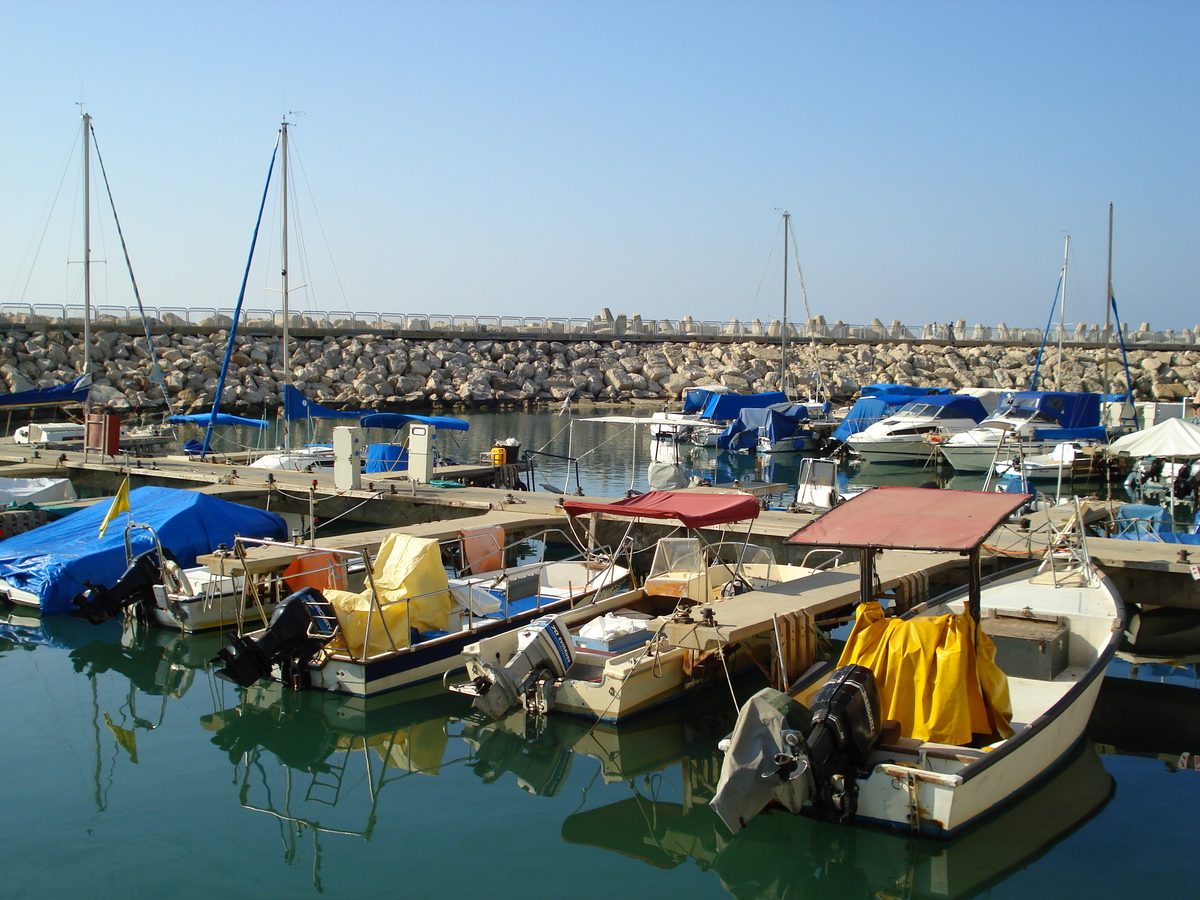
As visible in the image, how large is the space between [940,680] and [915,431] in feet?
117

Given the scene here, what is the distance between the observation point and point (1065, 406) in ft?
141

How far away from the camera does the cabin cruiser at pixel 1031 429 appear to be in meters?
38.3

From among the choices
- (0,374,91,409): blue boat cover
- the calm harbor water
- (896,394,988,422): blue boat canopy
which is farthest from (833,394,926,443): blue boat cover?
the calm harbor water

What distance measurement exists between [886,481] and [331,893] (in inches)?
1302

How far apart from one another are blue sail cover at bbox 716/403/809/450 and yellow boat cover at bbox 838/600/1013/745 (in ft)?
122

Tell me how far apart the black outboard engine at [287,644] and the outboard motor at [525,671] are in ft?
6.75

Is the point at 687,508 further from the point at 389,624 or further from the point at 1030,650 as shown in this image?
the point at 1030,650

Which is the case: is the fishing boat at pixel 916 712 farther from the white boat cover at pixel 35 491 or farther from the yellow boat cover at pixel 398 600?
the white boat cover at pixel 35 491

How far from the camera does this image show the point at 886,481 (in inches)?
1511

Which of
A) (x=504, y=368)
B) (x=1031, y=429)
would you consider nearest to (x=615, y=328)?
(x=504, y=368)

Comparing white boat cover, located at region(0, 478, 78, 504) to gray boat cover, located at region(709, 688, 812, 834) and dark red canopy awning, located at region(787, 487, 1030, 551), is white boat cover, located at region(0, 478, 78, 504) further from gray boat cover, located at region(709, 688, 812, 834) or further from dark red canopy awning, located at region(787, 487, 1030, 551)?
gray boat cover, located at region(709, 688, 812, 834)

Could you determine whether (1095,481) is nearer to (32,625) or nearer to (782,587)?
(782,587)

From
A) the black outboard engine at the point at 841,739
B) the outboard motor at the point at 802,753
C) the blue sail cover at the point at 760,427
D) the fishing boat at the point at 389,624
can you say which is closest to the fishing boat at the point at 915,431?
the blue sail cover at the point at 760,427

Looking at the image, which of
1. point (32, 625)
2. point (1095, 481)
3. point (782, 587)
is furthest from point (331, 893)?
point (1095, 481)
